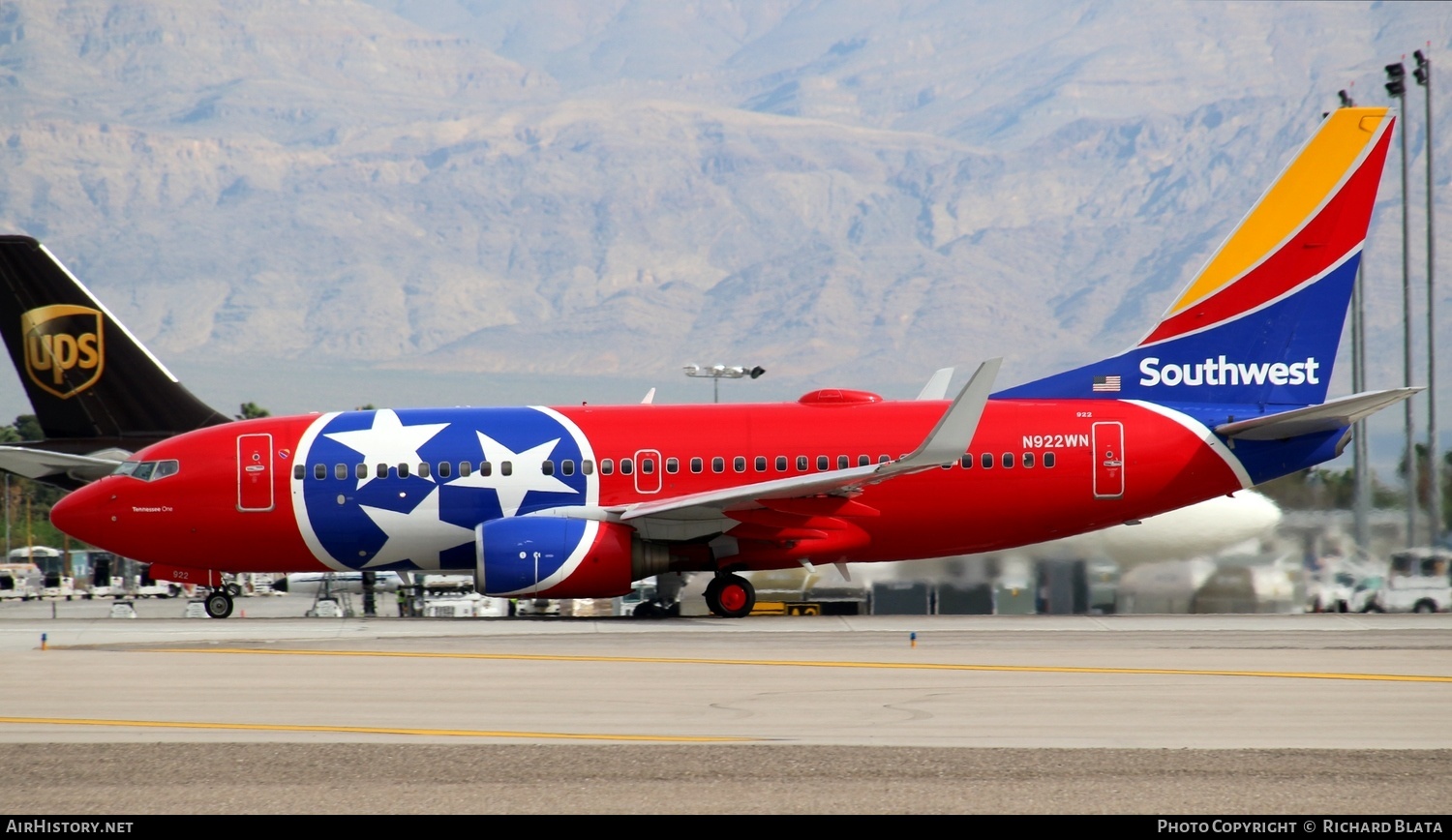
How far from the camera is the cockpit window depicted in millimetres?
26406

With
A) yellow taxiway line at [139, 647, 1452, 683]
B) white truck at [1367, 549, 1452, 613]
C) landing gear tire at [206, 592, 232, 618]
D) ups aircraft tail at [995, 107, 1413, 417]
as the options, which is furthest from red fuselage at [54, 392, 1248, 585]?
yellow taxiway line at [139, 647, 1452, 683]

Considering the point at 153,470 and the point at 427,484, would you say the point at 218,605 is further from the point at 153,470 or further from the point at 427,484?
the point at 427,484

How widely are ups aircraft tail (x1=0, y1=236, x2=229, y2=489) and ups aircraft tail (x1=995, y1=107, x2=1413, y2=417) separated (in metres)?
18.1

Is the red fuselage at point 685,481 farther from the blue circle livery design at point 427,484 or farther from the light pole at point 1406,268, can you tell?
the light pole at point 1406,268

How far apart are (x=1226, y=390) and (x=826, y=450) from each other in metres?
6.62

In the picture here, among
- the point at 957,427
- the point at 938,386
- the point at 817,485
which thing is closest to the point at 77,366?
the point at 817,485

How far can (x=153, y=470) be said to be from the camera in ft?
86.7

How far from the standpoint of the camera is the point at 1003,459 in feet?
84.7

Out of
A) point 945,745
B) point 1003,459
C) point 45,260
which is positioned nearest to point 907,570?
point 1003,459

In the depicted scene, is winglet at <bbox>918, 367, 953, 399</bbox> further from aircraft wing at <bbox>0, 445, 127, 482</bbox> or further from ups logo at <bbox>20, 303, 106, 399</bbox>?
ups logo at <bbox>20, 303, 106, 399</bbox>

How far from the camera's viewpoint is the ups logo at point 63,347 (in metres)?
33.0

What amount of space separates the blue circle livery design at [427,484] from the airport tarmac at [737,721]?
3.20 metres

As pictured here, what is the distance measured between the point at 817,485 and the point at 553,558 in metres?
4.13

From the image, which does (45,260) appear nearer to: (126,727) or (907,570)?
(907,570)
